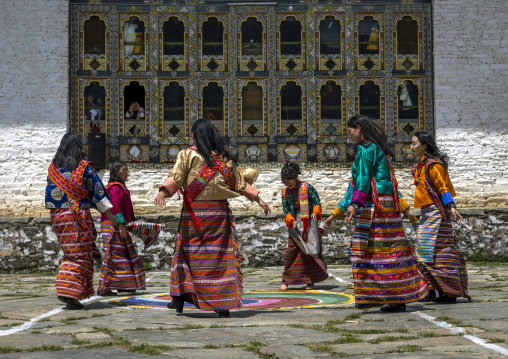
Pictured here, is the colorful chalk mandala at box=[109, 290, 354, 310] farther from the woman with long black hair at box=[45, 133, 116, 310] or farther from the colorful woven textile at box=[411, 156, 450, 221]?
the colorful woven textile at box=[411, 156, 450, 221]

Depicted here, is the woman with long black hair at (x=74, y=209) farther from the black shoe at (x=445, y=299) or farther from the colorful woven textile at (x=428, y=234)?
the black shoe at (x=445, y=299)

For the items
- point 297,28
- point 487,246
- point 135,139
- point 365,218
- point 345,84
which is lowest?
point 487,246

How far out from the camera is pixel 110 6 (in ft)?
50.0

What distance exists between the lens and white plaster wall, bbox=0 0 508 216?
48.3ft

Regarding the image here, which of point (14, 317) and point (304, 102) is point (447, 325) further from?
point (304, 102)

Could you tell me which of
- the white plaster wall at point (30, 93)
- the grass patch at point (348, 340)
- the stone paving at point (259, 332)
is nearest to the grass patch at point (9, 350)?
the stone paving at point (259, 332)

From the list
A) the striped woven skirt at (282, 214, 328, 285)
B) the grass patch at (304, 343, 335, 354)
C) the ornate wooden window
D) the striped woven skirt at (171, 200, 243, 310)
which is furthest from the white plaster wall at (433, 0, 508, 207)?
the grass patch at (304, 343, 335, 354)

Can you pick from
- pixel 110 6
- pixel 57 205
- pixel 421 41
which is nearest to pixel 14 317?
pixel 57 205

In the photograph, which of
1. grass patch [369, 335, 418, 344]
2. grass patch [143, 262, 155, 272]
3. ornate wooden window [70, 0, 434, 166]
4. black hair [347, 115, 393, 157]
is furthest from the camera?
ornate wooden window [70, 0, 434, 166]

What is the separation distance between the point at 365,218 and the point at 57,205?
110 inches

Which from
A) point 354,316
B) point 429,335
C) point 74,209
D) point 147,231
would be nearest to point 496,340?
point 429,335

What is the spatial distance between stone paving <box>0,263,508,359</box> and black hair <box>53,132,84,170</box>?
1.31m

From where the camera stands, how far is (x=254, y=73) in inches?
600

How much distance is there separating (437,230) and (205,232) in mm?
2242
